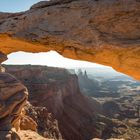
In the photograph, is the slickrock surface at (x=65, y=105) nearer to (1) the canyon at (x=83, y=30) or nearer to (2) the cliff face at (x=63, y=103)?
(2) the cliff face at (x=63, y=103)

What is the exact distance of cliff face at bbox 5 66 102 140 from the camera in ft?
145

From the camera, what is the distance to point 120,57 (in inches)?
421

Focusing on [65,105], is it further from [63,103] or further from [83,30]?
[83,30]

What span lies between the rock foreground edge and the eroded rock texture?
878 centimetres

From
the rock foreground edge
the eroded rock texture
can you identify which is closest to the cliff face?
the eroded rock texture

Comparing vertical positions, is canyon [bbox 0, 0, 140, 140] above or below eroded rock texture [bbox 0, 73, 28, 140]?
above

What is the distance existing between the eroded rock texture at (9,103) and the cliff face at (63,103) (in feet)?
65.3

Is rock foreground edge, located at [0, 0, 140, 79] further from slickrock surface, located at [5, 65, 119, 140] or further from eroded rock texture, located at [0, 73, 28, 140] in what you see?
slickrock surface, located at [5, 65, 119, 140]

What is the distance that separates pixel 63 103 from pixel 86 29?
147ft

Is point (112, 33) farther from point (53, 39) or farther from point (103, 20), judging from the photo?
point (53, 39)

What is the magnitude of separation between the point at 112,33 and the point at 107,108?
6330cm

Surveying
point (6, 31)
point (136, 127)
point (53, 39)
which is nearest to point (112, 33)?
point (53, 39)

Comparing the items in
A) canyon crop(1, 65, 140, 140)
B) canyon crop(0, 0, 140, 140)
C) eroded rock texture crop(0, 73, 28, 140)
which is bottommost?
canyon crop(1, 65, 140, 140)

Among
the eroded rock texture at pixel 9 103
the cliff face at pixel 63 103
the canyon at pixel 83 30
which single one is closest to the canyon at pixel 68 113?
the cliff face at pixel 63 103
